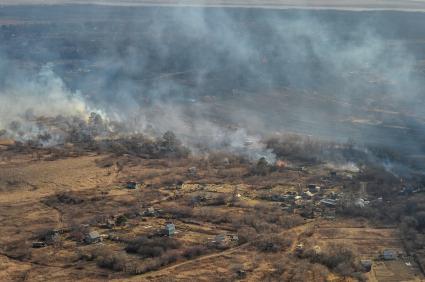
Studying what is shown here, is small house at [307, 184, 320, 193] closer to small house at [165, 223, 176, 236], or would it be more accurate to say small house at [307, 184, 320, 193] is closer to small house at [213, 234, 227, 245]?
small house at [213, 234, 227, 245]

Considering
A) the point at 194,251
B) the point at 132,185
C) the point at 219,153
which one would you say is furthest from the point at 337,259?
the point at 219,153

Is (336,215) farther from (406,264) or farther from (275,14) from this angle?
(275,14)

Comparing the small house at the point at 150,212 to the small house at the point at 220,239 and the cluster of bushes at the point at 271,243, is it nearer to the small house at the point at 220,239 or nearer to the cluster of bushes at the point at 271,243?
the small house at the point at 220,239

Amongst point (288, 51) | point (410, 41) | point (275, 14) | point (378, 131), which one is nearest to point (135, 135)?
point (378, 131)

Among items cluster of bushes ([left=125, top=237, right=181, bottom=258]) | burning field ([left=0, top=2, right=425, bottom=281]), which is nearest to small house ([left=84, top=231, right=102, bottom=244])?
burning field ([left=0, top=2, right=425, bottom=281])

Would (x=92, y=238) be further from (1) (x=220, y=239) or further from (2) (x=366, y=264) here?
(2) (x=366, y=264)
